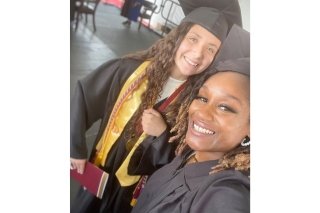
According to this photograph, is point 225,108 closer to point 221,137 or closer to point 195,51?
point 221,137

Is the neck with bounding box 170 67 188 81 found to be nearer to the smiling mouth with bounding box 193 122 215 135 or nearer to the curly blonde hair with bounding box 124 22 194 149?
the curly blonde hair with bounding box 124 22 194 149

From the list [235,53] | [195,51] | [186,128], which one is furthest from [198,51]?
[186,128]

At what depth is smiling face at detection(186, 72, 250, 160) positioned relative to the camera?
1018mm

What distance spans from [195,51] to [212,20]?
0.10 metres

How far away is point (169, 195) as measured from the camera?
1.07 metres

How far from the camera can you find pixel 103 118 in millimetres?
1173

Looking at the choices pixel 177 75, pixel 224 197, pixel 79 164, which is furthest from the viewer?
pixel 79 164

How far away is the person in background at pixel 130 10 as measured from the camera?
1.17m

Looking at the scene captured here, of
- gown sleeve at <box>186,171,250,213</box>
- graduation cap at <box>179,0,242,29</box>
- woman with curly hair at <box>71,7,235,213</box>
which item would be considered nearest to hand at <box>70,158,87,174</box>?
woman with curly hair at <box>71,7,235,213</box>

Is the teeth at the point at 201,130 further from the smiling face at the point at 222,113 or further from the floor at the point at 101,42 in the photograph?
the floor at the point at 101,42

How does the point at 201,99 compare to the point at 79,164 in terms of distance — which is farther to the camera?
the point at 79,164
